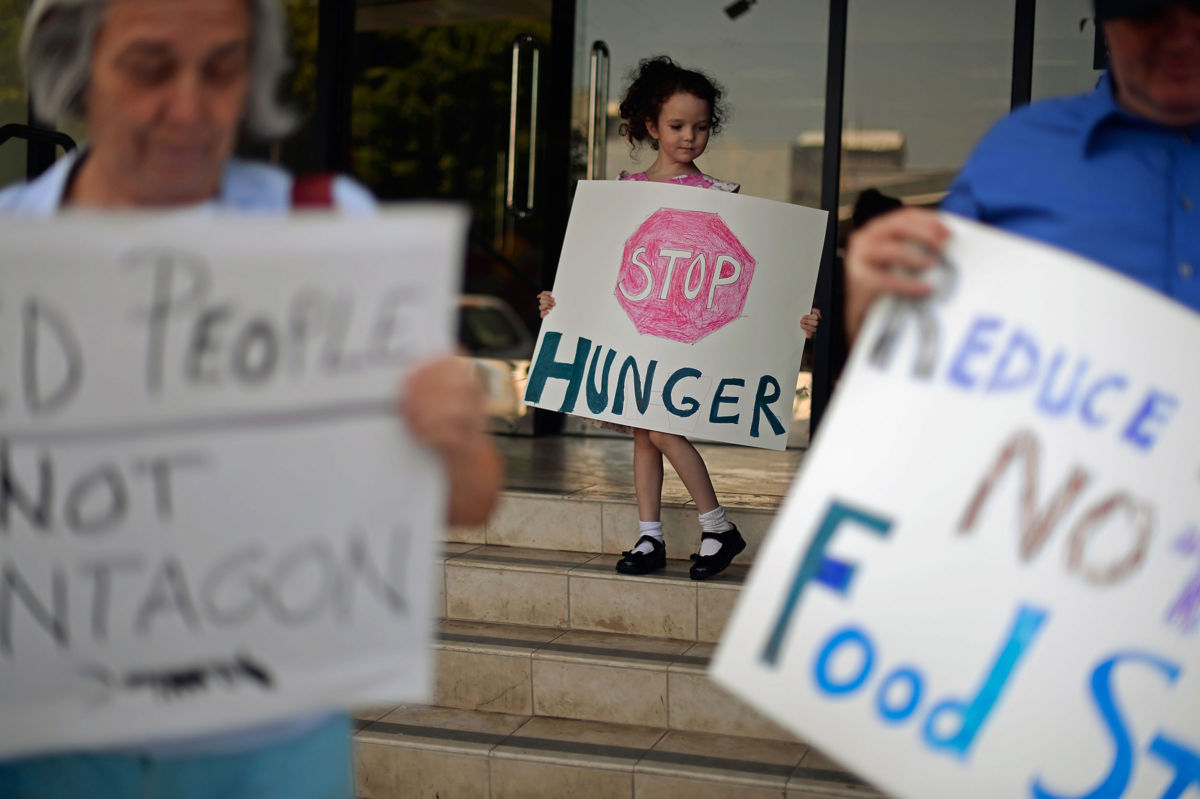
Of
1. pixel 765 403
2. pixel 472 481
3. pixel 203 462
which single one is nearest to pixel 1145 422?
pixel 472 481

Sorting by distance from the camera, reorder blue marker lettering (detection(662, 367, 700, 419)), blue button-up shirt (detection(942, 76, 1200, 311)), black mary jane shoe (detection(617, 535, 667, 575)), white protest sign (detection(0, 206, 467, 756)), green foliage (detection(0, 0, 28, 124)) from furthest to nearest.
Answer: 1. green foliage (detection(0, 0, 28, 124))
2. black mary jane shoe (detection(617, 535, 667, 575))
3. blue marker lettering (detection(662, 367, 700, 419))
4. blue button-up shirt (detection(942, 76, 1200, 311))
5. white protest sign (detection(0, 206, 467, 756))

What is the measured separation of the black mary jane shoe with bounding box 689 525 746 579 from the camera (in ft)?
12.6

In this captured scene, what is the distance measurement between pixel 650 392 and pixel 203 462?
2.56 metres

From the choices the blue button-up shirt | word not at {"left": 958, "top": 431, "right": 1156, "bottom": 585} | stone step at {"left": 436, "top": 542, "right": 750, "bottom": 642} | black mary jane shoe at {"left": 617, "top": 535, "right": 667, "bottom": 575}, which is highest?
the blue button-up shirt

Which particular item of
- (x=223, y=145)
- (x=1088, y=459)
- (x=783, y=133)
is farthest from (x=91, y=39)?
(x=783, y=133)

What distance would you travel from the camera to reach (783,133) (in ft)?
20.3

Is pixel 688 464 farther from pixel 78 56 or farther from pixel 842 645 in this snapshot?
pixel 78 56

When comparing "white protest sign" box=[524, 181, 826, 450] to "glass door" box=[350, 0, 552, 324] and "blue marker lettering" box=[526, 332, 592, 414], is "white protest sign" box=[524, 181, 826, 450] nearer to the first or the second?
"blue marker lettering" box=[526, 332, 592, 414]

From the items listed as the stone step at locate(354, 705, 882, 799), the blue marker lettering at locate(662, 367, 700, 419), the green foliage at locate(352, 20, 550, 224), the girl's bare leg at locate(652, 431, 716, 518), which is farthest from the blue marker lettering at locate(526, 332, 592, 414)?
the green foliage at locate(352, 20, 550, 224)

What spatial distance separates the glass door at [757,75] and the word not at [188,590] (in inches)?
198

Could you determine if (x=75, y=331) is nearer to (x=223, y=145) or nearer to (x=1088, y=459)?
(x=223, y=145)

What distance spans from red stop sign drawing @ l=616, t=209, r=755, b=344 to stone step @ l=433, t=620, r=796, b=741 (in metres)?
0.91

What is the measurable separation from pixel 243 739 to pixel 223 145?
560 mm

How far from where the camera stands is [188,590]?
3.79 feet
